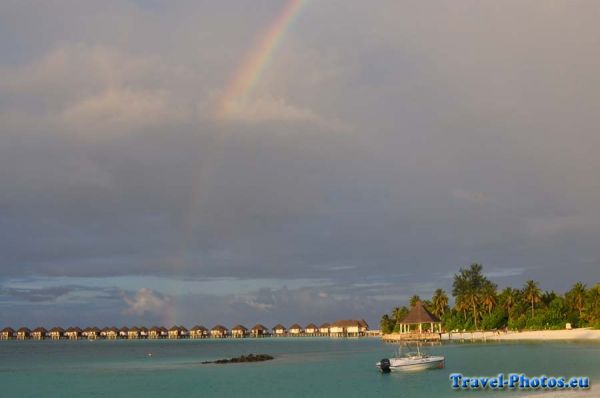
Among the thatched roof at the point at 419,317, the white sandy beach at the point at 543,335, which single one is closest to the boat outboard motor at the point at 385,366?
the thatched roof at the point at 419,317

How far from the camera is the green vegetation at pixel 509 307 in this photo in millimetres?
110938

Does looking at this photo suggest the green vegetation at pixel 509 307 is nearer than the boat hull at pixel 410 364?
No

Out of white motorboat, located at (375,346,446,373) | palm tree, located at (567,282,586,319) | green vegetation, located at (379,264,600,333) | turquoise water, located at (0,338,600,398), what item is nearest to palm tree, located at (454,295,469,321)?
green vegetation, located at (379,264,600,333)

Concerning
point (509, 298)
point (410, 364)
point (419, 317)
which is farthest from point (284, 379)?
point (509, 298)

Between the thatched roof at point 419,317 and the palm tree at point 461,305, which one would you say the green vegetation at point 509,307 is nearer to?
the palm tree at point 461,305

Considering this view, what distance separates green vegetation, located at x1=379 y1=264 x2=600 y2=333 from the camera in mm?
110938

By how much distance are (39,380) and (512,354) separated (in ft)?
173

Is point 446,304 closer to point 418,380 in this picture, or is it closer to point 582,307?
point 582,307

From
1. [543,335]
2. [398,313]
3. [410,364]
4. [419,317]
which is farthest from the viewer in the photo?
[398,313]

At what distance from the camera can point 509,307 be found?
4875 inches

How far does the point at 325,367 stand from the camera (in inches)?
2790

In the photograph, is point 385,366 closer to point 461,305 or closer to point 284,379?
point 284,379

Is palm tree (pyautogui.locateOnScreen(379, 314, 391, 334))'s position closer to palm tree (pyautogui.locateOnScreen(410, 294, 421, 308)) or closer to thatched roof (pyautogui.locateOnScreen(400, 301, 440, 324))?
palm tree (pyautogui.locateOnScreen(410, 294, 421, 308))

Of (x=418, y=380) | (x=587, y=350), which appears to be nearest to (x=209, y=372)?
(x=418, y=380)
